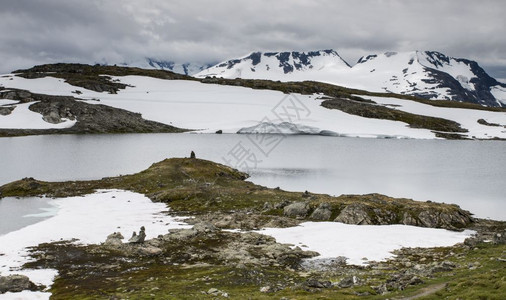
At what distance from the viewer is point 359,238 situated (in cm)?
3916

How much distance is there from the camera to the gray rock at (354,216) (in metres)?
46.2

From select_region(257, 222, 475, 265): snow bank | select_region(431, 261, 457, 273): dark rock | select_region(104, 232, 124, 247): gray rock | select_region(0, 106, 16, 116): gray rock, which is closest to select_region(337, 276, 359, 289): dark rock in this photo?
select_region(431, 261, 457, 273): dark rock

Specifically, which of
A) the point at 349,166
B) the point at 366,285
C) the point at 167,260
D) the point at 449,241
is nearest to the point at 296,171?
the point at 349,166

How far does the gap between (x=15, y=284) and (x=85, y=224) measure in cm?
1963

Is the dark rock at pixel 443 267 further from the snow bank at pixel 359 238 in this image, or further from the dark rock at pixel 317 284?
the dark rock at pixel 317 284

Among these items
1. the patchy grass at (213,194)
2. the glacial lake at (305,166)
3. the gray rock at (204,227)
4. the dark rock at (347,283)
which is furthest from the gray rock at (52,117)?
the dark rock at (347,283)

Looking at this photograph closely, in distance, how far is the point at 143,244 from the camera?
3703 cm

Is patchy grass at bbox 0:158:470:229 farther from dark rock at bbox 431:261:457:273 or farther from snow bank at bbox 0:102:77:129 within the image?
snow bank at bbox 0:102:77:129

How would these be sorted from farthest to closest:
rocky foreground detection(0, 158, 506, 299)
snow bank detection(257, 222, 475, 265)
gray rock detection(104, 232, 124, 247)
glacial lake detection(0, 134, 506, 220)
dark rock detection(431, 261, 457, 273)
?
glacial lake detection(0, 134, 506, 220) → gray rock detection(104, 232, 124, 247) → snow bank detection(257, 222, 475, 265) → dark rock detection(431, 261, 457, 273) → rocky foreground detection(0, 158, 506, 299)

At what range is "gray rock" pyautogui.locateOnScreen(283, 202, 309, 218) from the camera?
49.8 m

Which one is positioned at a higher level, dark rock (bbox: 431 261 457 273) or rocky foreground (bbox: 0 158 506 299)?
dark rock (bbox: 431 261 457 273)

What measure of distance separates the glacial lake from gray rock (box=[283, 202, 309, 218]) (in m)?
22.2

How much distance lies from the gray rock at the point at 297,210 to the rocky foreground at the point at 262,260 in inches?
5.1

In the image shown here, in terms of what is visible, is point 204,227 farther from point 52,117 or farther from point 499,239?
point 52,117
